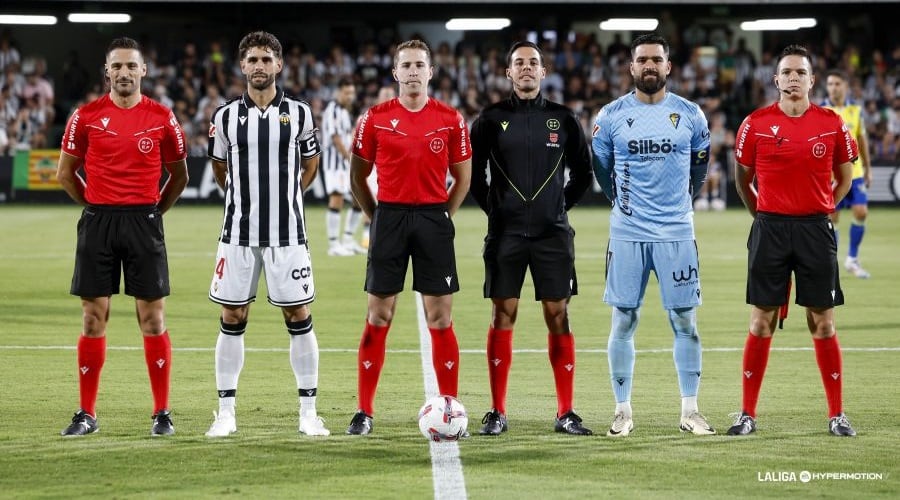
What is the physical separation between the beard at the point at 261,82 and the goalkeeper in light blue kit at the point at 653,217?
75.8 inches

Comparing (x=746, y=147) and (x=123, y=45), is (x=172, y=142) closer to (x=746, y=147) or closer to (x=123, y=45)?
(x=123, y=45)

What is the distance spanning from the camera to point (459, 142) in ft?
24.3

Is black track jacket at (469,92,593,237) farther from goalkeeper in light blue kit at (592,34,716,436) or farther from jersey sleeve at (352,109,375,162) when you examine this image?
jersey sleeve at (352,109,375,162)

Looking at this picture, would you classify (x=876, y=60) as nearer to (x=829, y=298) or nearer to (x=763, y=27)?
(x=763, y=27)

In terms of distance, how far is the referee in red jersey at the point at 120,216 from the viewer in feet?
24.1

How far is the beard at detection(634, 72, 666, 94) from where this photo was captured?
291 inches

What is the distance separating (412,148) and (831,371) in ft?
8.87

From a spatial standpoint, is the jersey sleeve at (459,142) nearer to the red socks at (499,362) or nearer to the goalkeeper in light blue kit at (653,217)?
the goalkeeper in light blue kit at (653,217)

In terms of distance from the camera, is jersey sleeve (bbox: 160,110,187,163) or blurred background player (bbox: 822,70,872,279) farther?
blurred background player (bbox: 822,70,872,279)

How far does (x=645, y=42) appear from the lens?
292 inches


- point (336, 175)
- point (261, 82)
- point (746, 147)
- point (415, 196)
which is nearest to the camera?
point (261, 82)

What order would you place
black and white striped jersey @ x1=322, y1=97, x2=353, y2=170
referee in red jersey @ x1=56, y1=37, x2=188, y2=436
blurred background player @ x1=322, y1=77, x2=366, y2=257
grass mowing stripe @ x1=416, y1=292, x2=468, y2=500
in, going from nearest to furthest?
grass mowing stripe @ x1=416, y1=292, x2=468, y2=500, referee in red jersey @ x1=56, y1=37, x2=188, y2=436, blurred background player @ x1=322, y1=77, x2=366, y2=257, black and white striped jersey @ x1=322, y1=97, x2=353, y2=170

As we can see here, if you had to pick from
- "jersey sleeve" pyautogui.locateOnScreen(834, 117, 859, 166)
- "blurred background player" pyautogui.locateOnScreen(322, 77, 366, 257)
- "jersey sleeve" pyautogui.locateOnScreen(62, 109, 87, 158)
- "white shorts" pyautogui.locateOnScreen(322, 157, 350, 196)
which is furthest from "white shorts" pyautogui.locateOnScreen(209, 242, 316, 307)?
"white shorts" pyautogui.locateOnScreen(322, 157, 350, 196)

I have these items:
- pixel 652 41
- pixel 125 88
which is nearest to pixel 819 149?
pixel 652 41
